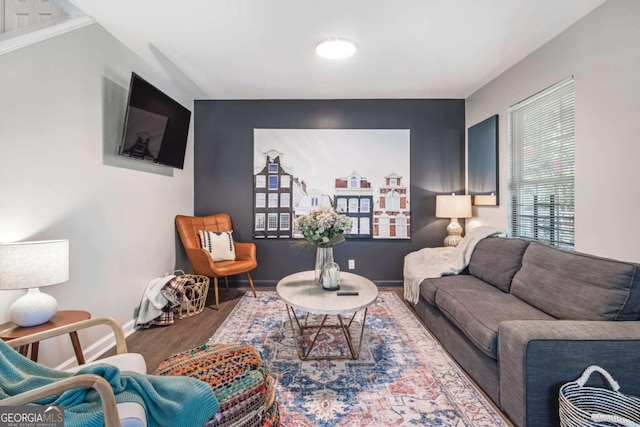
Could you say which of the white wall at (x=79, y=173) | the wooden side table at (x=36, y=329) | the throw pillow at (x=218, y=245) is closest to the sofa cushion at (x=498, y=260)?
the throw pillow at (x=218, y=245)

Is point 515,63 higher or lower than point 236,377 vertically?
higher

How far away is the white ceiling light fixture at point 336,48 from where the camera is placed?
8.57ft

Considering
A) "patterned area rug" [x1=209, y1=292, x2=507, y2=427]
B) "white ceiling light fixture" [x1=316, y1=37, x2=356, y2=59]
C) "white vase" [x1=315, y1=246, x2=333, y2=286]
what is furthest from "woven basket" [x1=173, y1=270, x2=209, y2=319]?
"white ceiling light fixture" [x1=316, y1=37, x2=356, y2=59]

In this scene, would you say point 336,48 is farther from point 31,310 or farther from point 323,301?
point 31,310

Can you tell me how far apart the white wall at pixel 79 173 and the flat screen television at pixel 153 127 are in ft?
0.44

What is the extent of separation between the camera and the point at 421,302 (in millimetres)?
3012

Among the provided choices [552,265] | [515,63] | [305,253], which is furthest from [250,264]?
[515,63]

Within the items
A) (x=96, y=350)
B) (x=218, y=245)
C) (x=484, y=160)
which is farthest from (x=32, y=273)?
(x=484, y=160)

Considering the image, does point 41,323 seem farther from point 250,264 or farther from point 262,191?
point 262,191

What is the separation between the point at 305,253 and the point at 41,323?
9.46 feet

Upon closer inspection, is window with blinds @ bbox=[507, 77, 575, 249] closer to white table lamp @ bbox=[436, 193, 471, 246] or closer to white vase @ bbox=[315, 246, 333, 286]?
white table lamp @ bbox=[436, 193, 471, 246]

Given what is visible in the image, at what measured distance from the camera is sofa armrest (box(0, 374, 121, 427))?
0.94 m

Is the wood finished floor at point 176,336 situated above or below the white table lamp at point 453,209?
below

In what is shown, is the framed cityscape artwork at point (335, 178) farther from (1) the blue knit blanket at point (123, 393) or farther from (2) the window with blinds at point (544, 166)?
(1) the blue knit blanket at point (123, 393)
